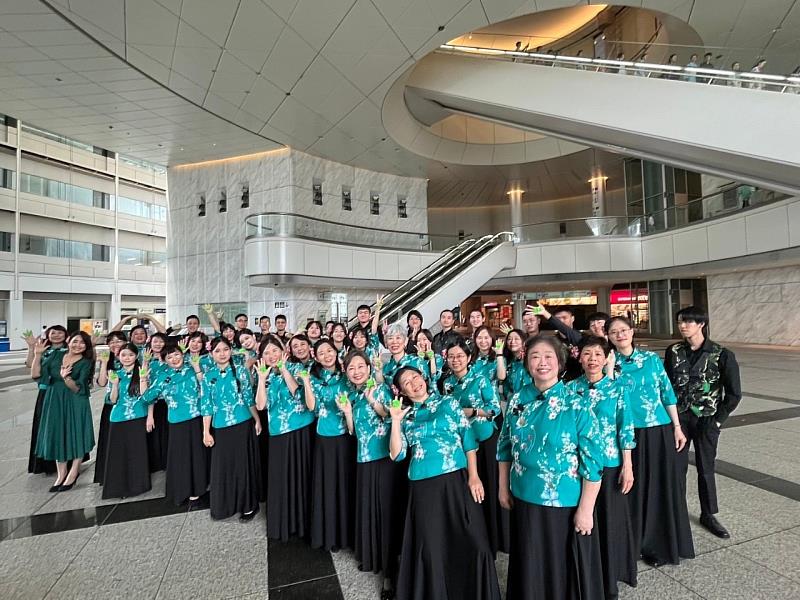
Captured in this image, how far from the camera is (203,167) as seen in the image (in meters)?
17.5

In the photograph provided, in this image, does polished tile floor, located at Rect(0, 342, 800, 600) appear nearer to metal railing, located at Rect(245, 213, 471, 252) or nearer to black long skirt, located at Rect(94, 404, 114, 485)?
black long skirt, located at Rect(94, 404, 114, 485)

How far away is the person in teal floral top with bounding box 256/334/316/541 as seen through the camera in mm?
3176

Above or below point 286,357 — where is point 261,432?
below

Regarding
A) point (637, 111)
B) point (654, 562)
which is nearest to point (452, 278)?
point (637, 111)

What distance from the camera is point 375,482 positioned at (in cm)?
266

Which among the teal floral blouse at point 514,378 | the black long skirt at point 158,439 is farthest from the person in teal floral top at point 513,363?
the black long skirt at point 158,439

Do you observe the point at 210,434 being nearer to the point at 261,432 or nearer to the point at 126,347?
the point at 261,432

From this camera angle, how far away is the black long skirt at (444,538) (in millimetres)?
2160

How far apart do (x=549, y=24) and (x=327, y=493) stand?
17700mm

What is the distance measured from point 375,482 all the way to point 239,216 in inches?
639

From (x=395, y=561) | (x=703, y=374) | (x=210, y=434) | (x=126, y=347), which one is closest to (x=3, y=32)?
(x=126, y=347)

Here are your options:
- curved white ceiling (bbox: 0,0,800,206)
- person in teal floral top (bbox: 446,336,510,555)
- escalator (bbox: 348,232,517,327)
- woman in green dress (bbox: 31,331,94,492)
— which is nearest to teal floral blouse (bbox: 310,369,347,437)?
person in teal floral top (bbox: 446,336,510,555)

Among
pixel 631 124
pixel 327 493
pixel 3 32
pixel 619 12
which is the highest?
pixel 619 12

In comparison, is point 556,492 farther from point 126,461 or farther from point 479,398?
point 126,461
